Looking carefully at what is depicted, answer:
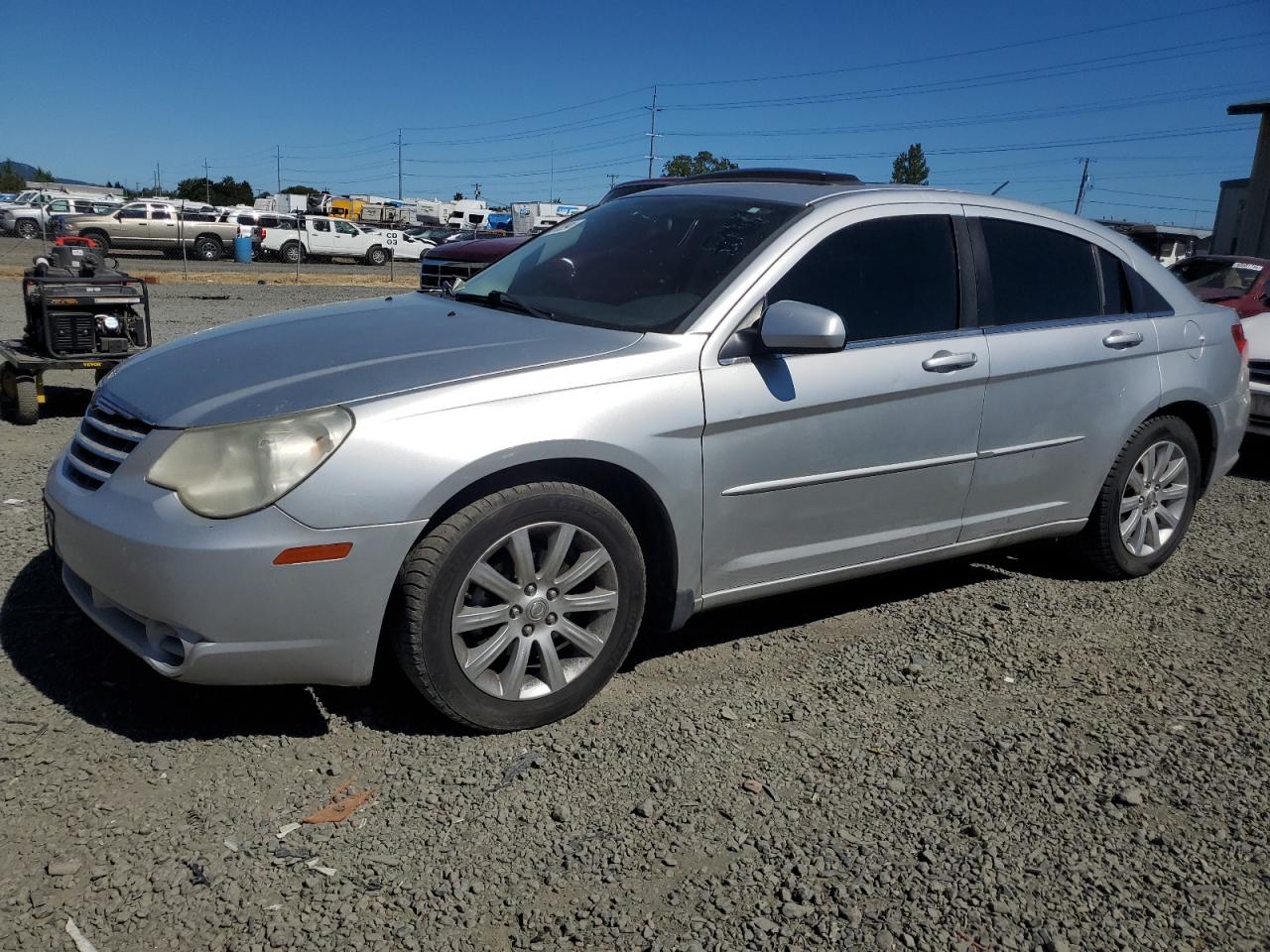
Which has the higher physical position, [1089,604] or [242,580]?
[242,580]

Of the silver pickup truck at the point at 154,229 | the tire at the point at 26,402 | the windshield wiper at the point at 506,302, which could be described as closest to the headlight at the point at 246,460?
the windshield wiper at the point at 506,302

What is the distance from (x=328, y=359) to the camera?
3.34m

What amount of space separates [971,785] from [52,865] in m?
2.46

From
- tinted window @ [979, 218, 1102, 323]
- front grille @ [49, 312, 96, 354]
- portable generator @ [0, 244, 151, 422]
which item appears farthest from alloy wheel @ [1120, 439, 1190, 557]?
front grille @ [49, 312, 96, 354]

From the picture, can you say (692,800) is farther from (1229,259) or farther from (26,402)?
(1229,259)

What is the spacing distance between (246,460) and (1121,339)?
11.9 feet

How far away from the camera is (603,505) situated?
10.7 ft

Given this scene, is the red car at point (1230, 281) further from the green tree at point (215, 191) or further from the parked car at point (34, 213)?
the green tree at point (215, 191)

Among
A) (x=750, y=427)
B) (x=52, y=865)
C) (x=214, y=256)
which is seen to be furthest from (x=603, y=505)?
(x=214, y=256)

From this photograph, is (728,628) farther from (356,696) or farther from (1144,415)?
(1144,415)

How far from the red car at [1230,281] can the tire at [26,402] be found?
9508mm

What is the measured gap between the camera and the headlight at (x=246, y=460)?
2.86 meters

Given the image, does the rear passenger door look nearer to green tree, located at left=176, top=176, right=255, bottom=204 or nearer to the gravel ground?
the gravel ground

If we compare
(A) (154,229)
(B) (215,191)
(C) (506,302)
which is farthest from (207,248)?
(B) (215,191)
